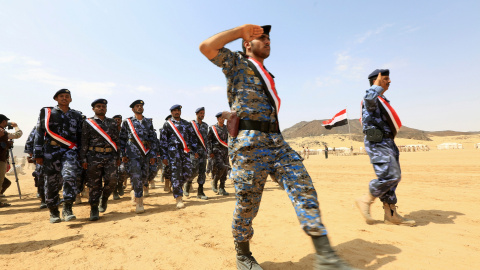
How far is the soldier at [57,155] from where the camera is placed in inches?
184

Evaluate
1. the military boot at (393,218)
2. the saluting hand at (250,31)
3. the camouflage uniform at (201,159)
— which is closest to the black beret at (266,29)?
the saluting hand at (250,31)

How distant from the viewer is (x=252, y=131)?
220cm

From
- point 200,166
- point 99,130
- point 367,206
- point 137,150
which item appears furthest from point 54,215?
point 367,206

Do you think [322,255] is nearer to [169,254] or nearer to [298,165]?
[298,165]

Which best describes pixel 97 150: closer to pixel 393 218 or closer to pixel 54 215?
pixel 54 215

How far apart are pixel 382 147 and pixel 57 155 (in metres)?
5.94

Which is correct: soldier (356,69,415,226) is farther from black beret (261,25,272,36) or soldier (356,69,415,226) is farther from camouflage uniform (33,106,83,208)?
camouflage uniform (33,106,83,208)

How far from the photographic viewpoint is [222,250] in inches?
121

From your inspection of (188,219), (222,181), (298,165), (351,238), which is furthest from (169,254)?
(222,181)

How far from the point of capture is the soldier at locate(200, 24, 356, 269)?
2.09 m

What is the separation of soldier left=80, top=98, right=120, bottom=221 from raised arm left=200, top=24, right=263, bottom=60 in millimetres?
4094

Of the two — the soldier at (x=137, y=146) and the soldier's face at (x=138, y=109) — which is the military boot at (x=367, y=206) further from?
the soldier's face at (x=138, y=109)

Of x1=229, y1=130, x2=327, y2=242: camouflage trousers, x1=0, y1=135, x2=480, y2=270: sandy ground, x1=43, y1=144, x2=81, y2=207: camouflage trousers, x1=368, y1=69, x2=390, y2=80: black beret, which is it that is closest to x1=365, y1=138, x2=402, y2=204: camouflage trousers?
x1=0, y1=135, x2=480, y2=270: sandy ground

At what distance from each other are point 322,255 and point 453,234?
2949mm
